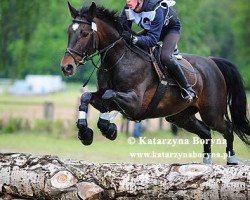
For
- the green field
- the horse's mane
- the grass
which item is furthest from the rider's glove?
the grass

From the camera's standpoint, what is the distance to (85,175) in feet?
23.7

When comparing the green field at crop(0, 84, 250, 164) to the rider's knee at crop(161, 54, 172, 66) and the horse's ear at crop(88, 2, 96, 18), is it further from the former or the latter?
the horse's ear at crop(88, 2, 96, 18)

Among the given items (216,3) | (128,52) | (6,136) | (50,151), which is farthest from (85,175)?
(216,3)

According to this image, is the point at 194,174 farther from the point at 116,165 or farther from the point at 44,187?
the point at 44,187

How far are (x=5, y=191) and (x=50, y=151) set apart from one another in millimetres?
11150

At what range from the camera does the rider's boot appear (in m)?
9.60

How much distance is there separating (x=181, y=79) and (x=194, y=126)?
1.46m

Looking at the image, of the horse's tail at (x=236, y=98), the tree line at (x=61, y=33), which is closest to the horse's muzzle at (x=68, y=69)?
the tree line at (x=61, y=33)

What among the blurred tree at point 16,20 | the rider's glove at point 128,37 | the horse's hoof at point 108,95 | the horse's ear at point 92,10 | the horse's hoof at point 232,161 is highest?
the blurred tree at point 16,20

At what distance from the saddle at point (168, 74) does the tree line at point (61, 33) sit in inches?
48.7

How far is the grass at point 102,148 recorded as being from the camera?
53.5 feet

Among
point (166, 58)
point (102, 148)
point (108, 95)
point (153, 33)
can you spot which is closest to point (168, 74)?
point (166, 58)

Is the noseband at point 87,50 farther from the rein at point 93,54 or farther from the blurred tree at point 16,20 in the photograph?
the blurred tree at point 16,20

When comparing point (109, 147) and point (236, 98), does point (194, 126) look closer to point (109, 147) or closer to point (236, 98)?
point (236, 98)
